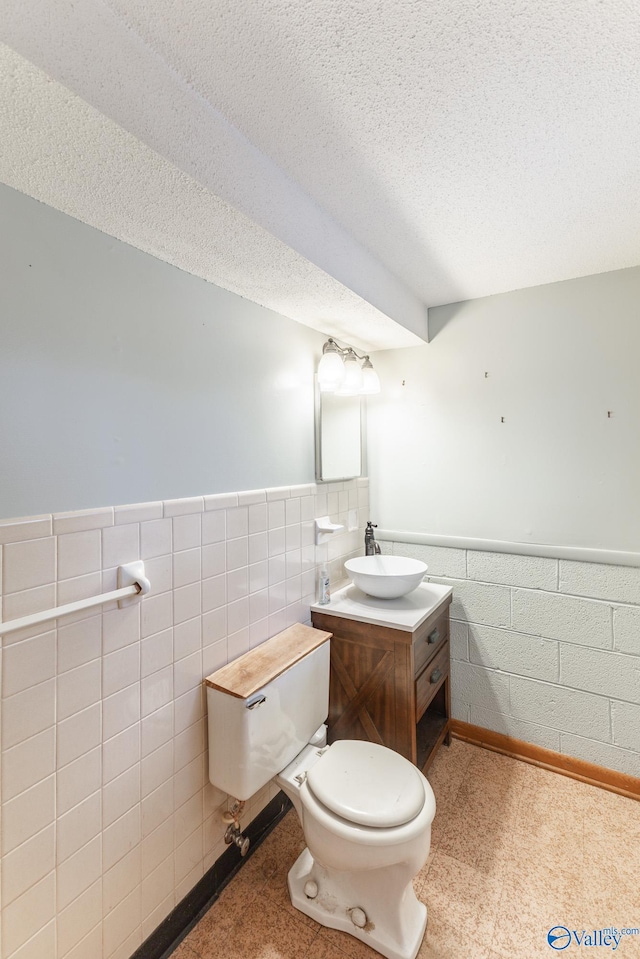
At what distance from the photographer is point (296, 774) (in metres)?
1.41

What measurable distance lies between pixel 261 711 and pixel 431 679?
0.91 m

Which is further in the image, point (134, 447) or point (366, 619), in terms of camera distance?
point (366, 619)

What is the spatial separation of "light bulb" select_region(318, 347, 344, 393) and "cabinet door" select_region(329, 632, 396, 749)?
1124mm

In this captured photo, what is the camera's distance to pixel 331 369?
1839 millimetres

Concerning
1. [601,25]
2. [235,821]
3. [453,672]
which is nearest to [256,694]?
[235,821]

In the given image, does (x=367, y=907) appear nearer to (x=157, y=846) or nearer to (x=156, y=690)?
(x=157, y=846)

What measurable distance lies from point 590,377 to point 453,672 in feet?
5.21

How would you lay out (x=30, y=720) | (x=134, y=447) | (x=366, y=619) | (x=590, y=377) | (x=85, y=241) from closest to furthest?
(x=30, y=720), (x=85, y=241), (x=134, y=447), (x=366, y=619), (x=590, y=377)

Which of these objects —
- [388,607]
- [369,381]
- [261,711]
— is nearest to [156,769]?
[261,711]

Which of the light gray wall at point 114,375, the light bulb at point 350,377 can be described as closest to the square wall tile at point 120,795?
the light gray wall at point 114,375

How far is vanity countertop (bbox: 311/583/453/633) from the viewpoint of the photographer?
5.60 ft

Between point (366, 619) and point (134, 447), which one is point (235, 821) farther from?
point (134, 447)

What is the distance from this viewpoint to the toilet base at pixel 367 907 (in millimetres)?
1209

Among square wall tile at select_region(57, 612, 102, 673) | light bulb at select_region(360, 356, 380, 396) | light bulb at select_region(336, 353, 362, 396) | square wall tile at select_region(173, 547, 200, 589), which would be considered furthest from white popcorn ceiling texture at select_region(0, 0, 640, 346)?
square wall tile at select_region(57, 612, 102, 673)
